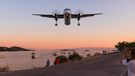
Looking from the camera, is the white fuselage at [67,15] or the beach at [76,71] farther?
the white fuselage at [67,15]

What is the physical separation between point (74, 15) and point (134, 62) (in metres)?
28.8

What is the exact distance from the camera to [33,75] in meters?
11.7

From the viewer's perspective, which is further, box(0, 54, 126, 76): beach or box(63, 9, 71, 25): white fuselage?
box(63, 9, 71, 25): white fuselage

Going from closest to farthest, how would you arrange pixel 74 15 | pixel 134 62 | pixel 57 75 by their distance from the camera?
1. pixel 134 62
2. pixel 57 75
3. pixel 74 15

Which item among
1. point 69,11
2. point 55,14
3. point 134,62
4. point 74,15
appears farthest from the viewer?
point 74,15

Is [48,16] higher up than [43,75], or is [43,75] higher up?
[48,16]

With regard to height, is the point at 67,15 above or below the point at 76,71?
above

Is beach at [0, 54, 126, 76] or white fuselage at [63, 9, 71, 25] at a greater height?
white fuselage at [63, 9, 71, 25]

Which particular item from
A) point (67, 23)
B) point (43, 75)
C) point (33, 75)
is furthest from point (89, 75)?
point (67, 23)

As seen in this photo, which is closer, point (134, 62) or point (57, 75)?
point (134, 62)

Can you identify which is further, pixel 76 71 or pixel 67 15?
pixel 67 15

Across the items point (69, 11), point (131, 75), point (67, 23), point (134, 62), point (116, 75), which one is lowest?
point (116, 75)

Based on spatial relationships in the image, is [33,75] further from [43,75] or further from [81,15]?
[81,15]

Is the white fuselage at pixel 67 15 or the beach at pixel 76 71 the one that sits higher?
the white fuselage at pixel 67 15
